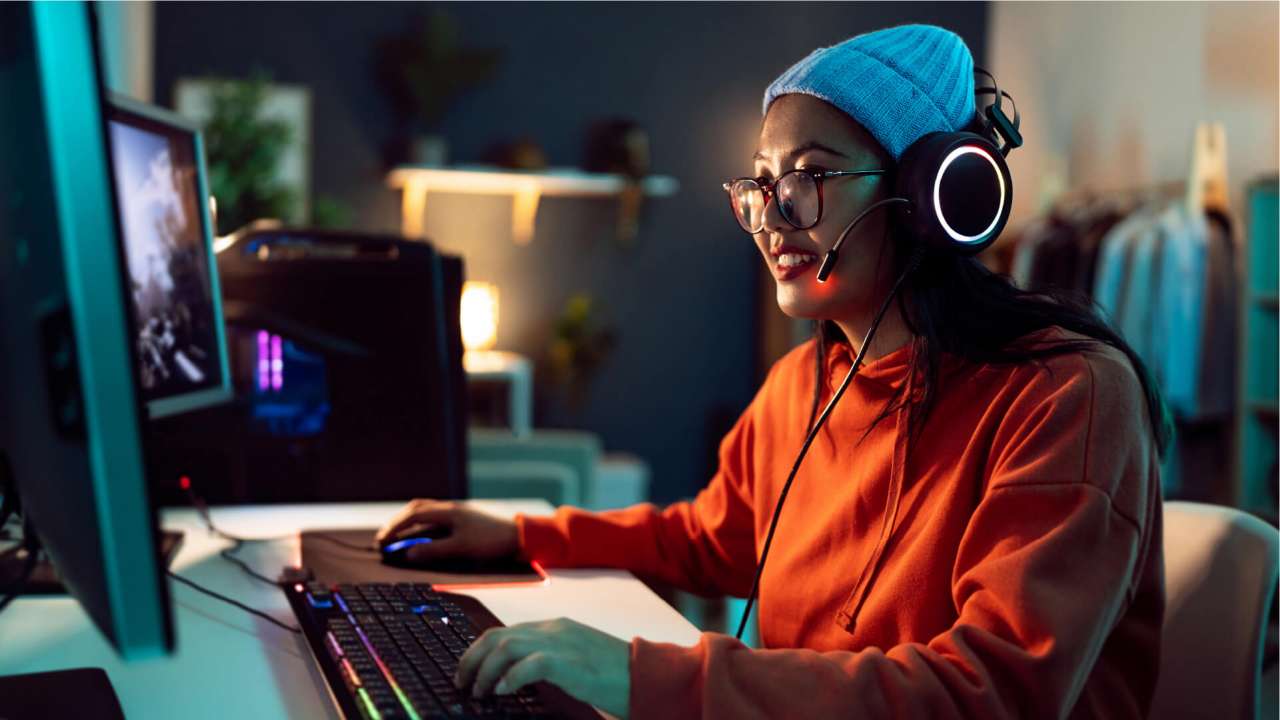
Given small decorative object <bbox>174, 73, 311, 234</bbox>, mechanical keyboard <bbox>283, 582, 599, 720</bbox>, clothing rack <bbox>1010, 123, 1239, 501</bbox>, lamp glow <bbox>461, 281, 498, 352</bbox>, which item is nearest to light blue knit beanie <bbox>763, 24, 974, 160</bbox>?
mechanical keyboard <bbox>283, 582, 599, 720</bbox>

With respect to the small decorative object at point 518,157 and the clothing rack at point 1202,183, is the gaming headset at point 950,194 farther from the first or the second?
the small decorative object at point 518,157

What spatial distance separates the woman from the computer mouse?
0.01 m

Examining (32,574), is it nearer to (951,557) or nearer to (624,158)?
(951,557)

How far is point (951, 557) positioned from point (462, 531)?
0.56 meters

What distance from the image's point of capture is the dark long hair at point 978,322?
0.93 metres

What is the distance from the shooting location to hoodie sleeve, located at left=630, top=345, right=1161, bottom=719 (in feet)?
2.39

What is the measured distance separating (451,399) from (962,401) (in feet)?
2.46

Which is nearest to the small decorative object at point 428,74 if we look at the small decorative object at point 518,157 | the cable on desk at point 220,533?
the small decorative object at point 518,157

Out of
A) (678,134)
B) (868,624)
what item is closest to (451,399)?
(868,624)

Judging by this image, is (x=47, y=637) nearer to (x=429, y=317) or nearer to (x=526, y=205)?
(x=429, y=317)

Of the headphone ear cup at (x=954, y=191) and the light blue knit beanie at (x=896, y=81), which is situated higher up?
the light blue knit beanie at (x=896, y=81)

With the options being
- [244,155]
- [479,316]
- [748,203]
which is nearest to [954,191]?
[748,203]

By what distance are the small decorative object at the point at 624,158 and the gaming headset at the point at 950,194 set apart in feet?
12.9

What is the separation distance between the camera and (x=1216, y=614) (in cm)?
99
